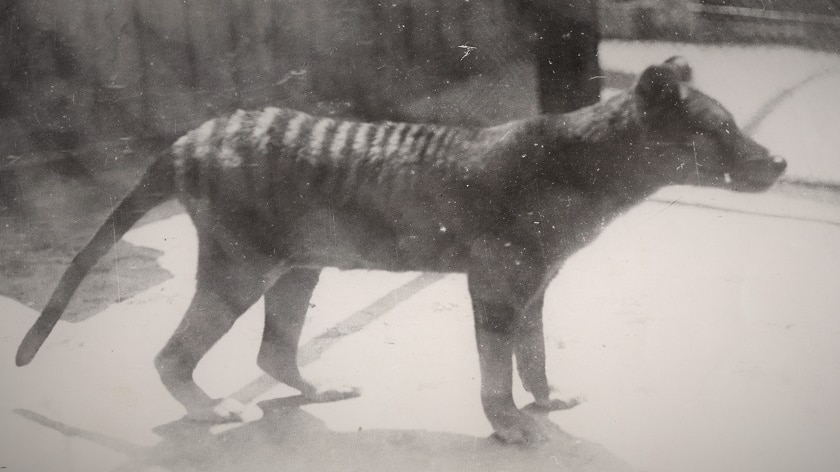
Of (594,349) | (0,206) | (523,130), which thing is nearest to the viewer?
(523,130)

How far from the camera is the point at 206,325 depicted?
207cm

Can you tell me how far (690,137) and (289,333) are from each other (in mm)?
1326

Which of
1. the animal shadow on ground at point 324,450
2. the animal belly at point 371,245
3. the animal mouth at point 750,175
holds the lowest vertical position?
the animal shadow on ground at point 324,450

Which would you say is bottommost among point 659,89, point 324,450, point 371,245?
point 324,450

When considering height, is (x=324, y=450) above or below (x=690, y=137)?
below

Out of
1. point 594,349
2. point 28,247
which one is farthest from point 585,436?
point 28,247

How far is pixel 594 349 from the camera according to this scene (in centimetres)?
203

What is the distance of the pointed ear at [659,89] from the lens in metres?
1.82

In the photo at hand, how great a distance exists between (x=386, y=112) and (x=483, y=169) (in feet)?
1.09

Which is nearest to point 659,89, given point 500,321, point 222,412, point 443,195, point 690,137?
point 690,137

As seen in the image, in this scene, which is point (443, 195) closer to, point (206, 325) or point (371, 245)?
point (371, 245)

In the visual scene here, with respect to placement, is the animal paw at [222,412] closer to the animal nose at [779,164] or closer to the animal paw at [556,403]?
the animal paw at [556,403]

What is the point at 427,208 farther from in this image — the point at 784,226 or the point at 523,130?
the point at 784,226

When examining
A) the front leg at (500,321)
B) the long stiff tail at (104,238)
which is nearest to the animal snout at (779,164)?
the front leg at (500,321)
